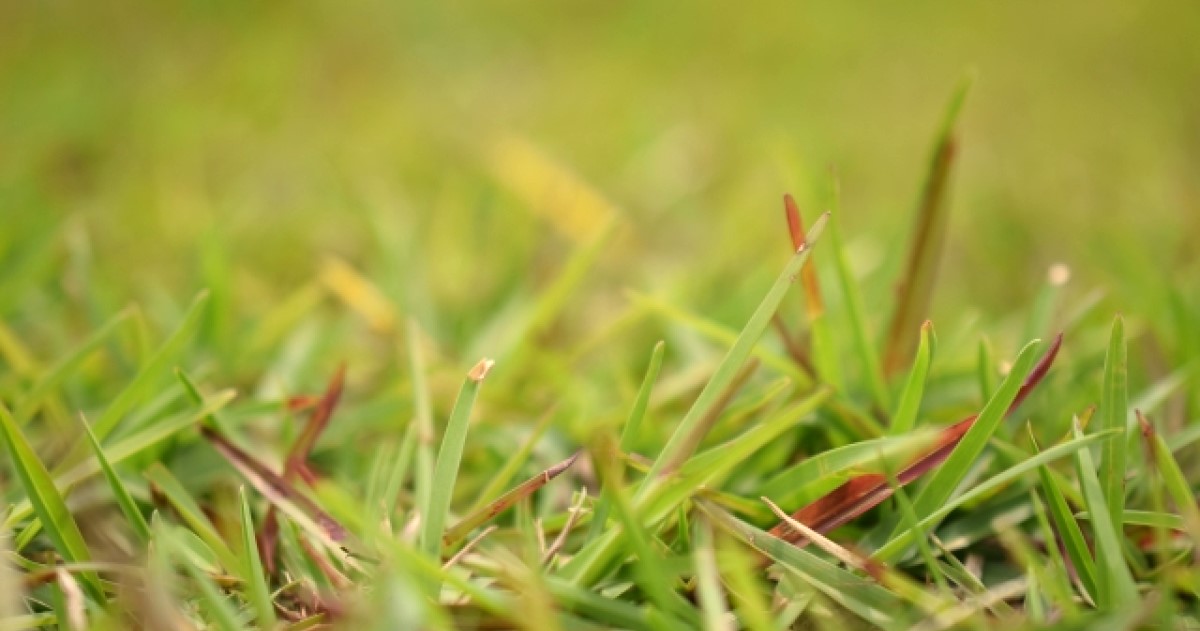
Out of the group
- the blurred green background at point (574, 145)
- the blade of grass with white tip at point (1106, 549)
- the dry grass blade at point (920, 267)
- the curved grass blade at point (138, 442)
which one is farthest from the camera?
the blurred green background at point (574, 145)

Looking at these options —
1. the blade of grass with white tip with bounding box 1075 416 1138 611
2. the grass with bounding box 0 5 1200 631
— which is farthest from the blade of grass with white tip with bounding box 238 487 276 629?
the blade of grass with white tip with bounding box 1075 416 1138 611

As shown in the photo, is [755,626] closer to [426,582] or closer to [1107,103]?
[426,582]

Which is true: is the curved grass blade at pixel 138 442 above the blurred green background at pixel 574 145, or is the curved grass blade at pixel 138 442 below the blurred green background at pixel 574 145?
below

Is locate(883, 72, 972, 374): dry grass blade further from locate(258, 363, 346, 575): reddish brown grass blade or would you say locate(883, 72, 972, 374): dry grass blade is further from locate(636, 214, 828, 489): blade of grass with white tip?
locate(258, 363, 346, 575): reddish brown grass blade

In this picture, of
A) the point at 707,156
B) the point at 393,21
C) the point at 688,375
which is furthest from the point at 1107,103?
the point at 393,21

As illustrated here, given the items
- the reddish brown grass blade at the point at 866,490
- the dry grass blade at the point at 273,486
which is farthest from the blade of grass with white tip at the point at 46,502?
the reddish brown grass blade at the point at 866,490

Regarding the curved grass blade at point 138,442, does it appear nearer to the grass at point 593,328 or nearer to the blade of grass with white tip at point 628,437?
the grass at point 593,328

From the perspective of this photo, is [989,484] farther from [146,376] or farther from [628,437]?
[146,376]
